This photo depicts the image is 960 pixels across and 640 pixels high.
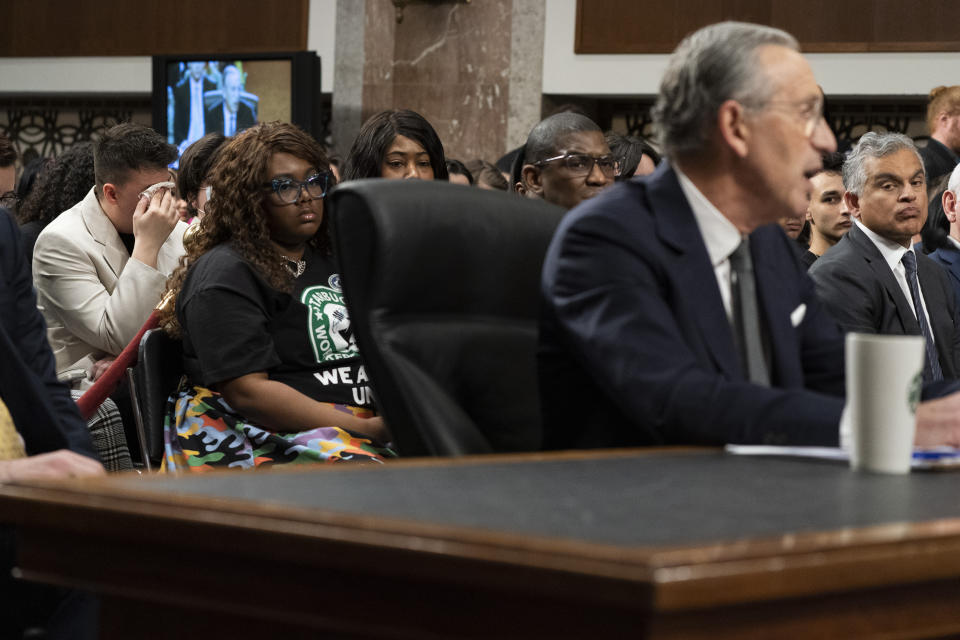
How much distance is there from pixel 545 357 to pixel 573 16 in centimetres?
682

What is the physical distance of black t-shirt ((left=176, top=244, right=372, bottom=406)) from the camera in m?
2.83

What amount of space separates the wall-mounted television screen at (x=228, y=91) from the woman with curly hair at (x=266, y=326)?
17.1 ft

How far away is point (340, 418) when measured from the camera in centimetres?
286

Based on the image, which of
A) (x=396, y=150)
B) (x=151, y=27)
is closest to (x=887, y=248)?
(x=396, y=150)

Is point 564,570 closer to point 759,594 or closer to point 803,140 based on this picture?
point 759,594

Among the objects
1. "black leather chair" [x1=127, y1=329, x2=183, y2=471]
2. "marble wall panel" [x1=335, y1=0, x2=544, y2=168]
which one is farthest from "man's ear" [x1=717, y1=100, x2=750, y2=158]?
"marble wall panel" [x1=335, y1=0, x2=544, y2=168]

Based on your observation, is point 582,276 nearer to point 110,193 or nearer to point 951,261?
point 110,193

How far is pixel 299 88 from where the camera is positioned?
830 centimetres

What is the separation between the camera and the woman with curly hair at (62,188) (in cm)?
447

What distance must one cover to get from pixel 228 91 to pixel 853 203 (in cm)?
530

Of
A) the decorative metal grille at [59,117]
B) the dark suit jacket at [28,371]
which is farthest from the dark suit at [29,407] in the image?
the decorative metal grille at [59,117]

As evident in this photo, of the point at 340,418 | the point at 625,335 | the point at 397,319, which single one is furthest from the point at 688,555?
the point at 340,418

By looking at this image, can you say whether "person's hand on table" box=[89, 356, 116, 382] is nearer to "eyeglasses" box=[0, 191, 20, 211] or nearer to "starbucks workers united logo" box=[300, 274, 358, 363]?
"starbucks workers united logo" box=[300, 274, 358, 363]

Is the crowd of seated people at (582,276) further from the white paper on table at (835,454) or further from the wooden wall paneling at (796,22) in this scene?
the wooden wall paneling at (796,22)
